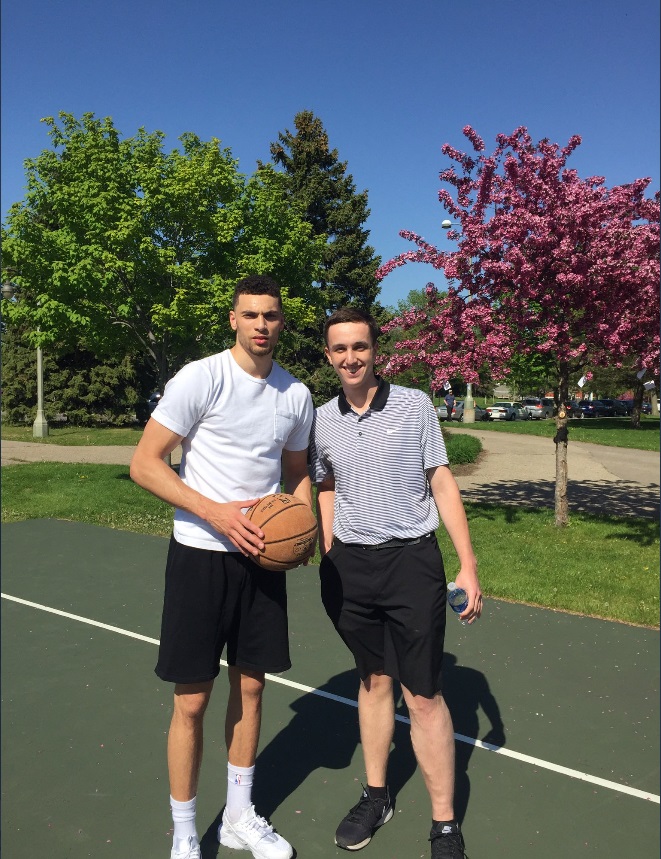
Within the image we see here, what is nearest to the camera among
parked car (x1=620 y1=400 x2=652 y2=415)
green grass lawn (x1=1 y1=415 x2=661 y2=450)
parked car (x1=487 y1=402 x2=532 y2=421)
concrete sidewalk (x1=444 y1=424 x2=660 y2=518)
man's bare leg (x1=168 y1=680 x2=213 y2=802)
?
man's bare leg (x1=168 y1=680 x2=213 y2=802)

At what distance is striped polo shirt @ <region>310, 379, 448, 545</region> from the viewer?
10.4 feet

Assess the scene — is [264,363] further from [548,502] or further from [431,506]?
[548,502]

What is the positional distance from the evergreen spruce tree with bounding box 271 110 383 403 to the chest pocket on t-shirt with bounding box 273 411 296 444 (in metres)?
32.4

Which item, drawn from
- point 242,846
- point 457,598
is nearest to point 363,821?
point 242,846

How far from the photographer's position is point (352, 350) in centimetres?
316

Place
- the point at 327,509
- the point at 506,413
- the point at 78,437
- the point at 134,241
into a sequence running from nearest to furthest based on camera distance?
the point at 327,509 → the point at 134,241 → the point at 78,437 → the point at 506,413

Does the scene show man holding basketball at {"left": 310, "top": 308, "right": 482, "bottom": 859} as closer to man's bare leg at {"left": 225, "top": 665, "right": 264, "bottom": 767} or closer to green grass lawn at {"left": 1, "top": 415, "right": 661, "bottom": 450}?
man's bare leg at {"left": 225, "top": 665, "right": 264, "bottom": 767}

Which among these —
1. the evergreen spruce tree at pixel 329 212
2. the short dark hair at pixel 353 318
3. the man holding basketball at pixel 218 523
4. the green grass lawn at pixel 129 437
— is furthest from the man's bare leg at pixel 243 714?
the evergreen spruce tree at pixel 329 212

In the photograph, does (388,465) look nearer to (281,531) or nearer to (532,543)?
(281,531)

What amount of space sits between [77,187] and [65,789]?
13.4m

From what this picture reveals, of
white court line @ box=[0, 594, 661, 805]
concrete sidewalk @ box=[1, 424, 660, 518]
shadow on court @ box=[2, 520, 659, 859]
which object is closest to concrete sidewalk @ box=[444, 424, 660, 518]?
concrete sidewalk @ box=[1, 424, 660, 518]

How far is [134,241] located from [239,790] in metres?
12.8

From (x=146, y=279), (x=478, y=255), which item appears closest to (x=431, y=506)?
(x=478, y=255)

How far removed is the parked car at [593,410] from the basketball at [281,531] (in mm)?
56726
